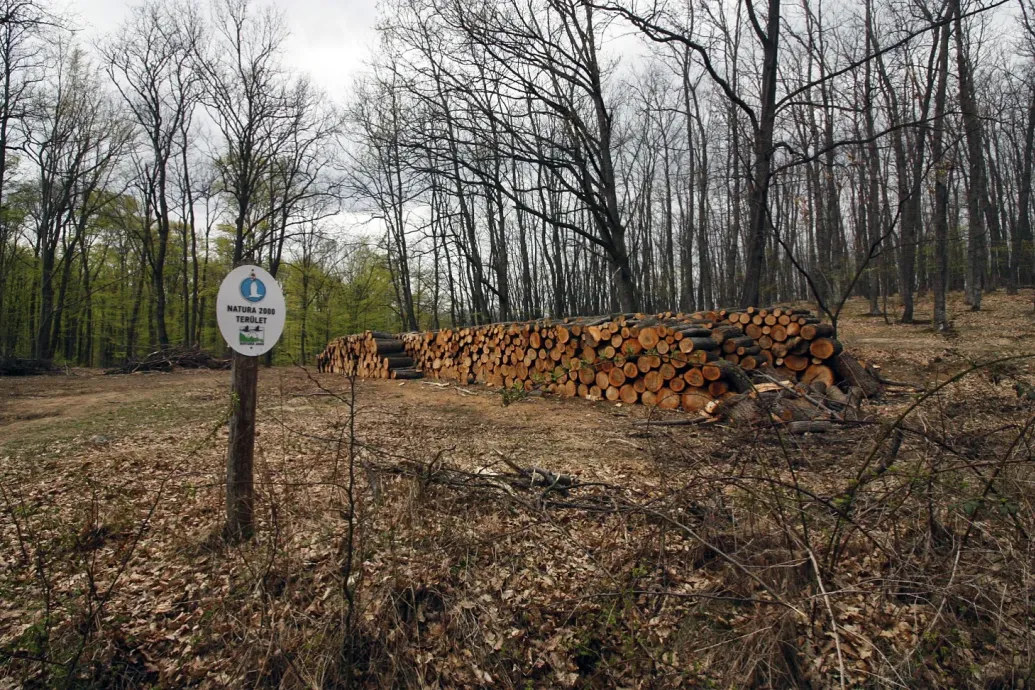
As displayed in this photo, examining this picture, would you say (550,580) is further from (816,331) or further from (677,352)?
(816,331)

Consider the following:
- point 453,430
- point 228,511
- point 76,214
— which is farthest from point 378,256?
point 228,511

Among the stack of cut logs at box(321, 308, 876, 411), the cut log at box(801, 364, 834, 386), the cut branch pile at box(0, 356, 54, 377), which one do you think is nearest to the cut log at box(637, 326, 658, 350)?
the stack of cut logs at box(321, 308, 876, 411)

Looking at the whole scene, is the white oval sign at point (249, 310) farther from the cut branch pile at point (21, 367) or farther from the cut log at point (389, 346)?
the cut branch pile at point (21, 367)

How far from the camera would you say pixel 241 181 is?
19.1 meters

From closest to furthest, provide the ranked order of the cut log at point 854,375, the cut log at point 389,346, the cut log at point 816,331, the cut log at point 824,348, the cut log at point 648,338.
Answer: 1. the cut log at point 854,375
2. the cut log at point 824,348
3. the cut log at point 816,331
4. the cut log at point 648,338
5. the cut log at point 389,346

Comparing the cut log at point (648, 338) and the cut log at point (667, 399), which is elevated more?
the cut log at point (648, 338)

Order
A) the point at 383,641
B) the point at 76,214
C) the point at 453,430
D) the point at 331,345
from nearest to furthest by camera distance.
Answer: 1. the point at 383,641
2. the point at 453,430
3. the point at 331,345
4. the point at 76,214

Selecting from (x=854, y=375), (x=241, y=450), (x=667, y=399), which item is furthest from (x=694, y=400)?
(x=241, y=450)

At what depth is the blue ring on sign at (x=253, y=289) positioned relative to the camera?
9.66 feet

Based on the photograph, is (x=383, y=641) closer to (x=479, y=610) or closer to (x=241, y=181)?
(x=479, y=610)

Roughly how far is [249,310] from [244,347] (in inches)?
8.6

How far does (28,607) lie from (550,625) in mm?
2747

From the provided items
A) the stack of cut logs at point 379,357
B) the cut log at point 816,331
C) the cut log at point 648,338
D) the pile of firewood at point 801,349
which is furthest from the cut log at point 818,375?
the stack of cut logs at point 379,357

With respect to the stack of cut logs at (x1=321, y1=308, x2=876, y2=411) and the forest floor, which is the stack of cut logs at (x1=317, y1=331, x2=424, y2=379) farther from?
the forest floor
